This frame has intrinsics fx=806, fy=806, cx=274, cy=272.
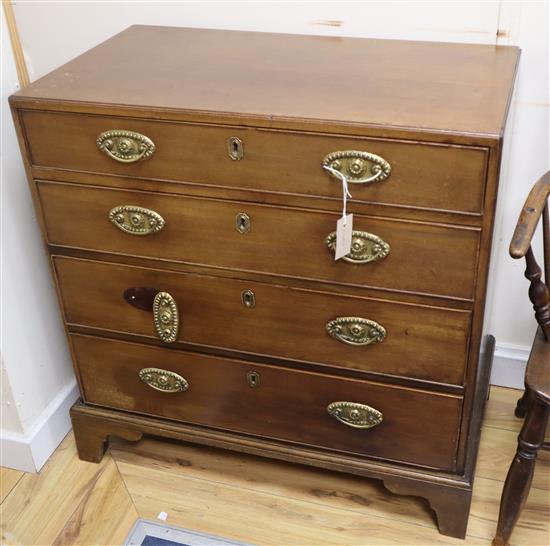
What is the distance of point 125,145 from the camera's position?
4.63 ft

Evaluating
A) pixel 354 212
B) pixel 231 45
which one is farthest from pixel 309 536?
pixel 231 45

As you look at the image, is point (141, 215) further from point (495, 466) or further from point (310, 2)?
point (495, 466)

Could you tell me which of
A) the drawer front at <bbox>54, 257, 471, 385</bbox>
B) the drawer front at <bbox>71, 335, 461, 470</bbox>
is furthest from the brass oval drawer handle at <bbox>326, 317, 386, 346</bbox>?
the drawer front at <bbox>71, 335, 461, 470</bbox>

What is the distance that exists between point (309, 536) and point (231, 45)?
103cm

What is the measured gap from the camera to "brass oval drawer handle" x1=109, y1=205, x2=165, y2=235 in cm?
148

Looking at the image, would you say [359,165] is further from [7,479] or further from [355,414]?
[7,479]

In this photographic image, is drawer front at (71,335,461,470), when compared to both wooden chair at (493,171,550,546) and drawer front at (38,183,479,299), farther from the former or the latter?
drawer front at (38,183,479,299)

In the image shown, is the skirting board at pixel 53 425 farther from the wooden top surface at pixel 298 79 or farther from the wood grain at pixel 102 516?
the wooden top surface at pixel 298 79

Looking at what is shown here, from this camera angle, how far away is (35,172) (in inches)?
59.5

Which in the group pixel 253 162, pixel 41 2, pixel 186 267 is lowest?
pixel 186 267

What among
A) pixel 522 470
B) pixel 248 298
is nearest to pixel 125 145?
pixel 248 298

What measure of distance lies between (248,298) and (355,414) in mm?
315

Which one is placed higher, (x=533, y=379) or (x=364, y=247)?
(x=364, y=247)

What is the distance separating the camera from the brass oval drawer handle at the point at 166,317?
158 centimetres
